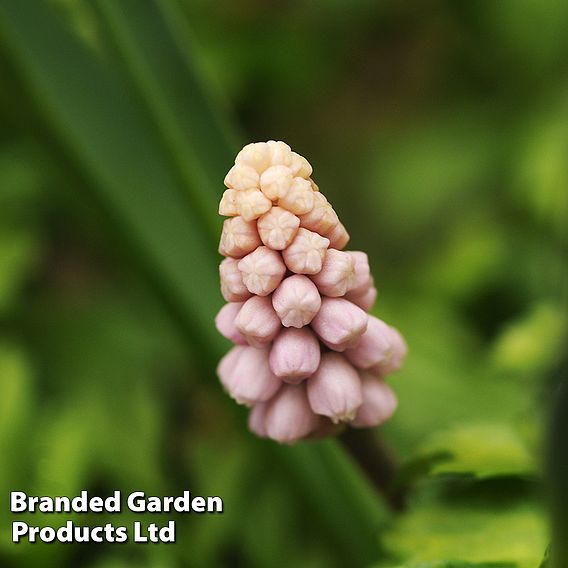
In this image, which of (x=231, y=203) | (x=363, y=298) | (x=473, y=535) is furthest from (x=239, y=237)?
(x=473, y=535)

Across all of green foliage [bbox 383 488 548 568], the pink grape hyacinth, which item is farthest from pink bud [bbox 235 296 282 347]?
green foliage [bbox 383 488 548 568]

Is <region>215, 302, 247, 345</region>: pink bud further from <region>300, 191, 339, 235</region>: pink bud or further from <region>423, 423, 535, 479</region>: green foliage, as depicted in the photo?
<region>423, 423, 535, 479</region>: green foliage

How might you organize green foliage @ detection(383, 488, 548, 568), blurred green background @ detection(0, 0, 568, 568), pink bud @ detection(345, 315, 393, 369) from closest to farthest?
pink bud @ detection(345, 315, 393, 369) → green foliage @ detection(383, 488, 548, 568) → blurred green background @ detection(0, 0, 568, 568)

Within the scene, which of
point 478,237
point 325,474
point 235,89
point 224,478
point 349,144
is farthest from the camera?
point 349,144

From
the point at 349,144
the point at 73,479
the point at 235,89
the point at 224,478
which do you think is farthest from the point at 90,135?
the point at 349,144

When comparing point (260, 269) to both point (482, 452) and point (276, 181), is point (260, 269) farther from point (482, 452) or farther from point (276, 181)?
point (482, 452)

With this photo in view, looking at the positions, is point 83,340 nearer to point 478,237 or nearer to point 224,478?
point 224,478

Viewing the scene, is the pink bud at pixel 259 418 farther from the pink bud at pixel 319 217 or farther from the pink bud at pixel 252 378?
the pink bud at pixel 319 217
